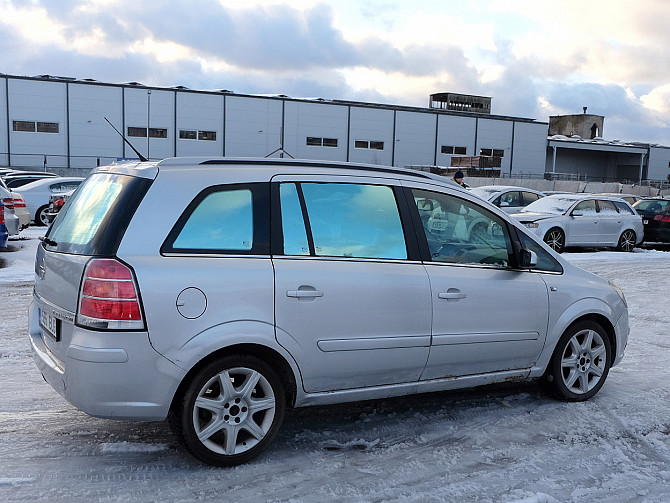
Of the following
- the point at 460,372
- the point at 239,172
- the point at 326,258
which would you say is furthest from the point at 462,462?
the point at 239,172

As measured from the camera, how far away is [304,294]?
4.11 m

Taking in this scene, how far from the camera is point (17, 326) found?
746cm

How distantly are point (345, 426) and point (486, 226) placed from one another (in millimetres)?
1744

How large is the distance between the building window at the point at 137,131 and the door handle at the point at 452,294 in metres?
44.9

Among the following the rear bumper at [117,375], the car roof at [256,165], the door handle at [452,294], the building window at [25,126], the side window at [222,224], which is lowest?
the rear bumper at [117,375]

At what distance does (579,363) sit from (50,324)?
385 cm

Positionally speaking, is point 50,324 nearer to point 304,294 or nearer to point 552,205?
point 304,294

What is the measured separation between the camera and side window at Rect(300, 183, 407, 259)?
171 inches

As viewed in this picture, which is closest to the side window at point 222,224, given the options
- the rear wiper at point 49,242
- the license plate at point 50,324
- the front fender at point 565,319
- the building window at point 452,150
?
the license plate at point 50,324

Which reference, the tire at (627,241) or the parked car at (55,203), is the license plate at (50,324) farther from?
the tire at (627,241)

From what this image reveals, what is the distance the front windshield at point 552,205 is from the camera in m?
17.1

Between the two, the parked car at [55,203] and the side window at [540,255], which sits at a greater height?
the side window at [540,255]

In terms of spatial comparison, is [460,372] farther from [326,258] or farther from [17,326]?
[17,326]

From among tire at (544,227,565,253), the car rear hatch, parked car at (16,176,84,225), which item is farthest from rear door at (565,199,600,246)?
the car rear hatch
